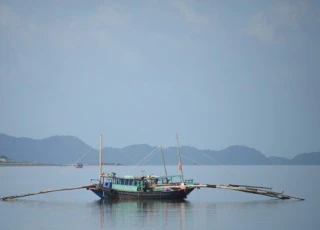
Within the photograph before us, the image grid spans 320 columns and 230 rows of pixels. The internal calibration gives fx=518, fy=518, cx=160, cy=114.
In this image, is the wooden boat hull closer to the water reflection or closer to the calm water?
the water reflection

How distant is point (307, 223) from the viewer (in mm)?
61781

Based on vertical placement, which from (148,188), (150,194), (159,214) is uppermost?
(148,188)

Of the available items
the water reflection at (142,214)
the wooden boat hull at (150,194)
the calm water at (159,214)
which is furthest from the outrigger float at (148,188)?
the calm water at (159,214)

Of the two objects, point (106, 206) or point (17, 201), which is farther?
point (17, 201)

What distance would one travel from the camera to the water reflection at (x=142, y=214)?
2341 inches

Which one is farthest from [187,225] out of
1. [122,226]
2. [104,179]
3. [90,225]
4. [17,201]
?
[17,201]

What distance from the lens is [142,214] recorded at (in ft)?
217

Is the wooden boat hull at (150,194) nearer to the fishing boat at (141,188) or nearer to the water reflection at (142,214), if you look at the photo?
the fishing boat at (141,188)

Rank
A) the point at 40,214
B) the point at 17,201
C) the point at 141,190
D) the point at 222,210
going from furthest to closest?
the point at 17,201 → the point at 141,190 → the point at 222,210 → the point at 40,214

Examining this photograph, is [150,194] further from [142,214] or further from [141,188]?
[142,214]

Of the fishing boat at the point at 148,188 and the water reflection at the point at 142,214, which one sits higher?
the fishing boat at the point at 148,188

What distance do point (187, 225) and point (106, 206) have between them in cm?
1979

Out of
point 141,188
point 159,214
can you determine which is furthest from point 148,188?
point 159,214

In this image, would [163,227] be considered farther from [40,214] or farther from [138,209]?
[40,214]
